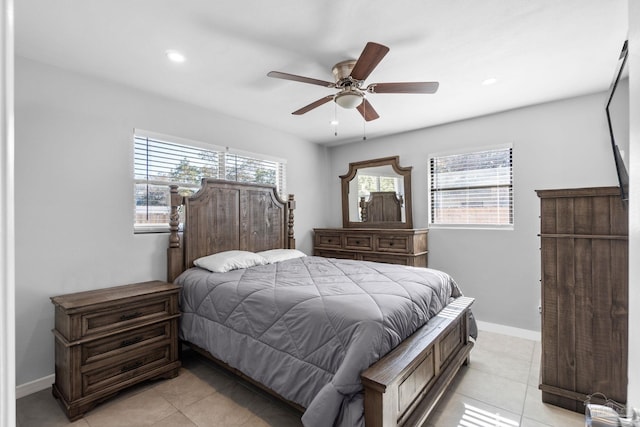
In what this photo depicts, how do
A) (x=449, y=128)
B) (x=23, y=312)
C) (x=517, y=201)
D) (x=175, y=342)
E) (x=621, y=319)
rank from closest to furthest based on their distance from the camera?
1. (x=621, y=319)
2. (x=23, y=312)
3. (x=175, y=342)
4. (x=517, y=201)
5. (x=449, y=128)

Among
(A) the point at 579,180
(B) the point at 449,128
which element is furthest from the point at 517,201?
(B) the point at 449,128

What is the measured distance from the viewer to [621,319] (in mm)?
1866

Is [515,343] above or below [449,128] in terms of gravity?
below

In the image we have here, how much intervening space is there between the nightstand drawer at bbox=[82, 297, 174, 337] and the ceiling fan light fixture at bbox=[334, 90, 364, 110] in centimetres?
216

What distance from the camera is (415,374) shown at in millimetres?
1789

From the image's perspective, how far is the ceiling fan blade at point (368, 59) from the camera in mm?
1743

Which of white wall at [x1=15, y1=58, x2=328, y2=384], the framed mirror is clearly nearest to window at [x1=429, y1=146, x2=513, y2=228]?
the framed mirror

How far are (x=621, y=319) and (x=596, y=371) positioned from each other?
0.38 m

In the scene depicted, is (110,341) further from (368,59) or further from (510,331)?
(510,331)

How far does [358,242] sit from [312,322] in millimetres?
2504

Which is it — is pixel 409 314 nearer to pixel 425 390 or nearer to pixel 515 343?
pixel 425 390

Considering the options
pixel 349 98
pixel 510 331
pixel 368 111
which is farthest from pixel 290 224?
pixel 510 331

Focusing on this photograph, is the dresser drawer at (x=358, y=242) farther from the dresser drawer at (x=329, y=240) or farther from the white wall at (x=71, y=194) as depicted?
the white wall at (x=71, y=194)

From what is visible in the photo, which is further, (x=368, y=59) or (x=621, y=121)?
(x=368, y=59)
